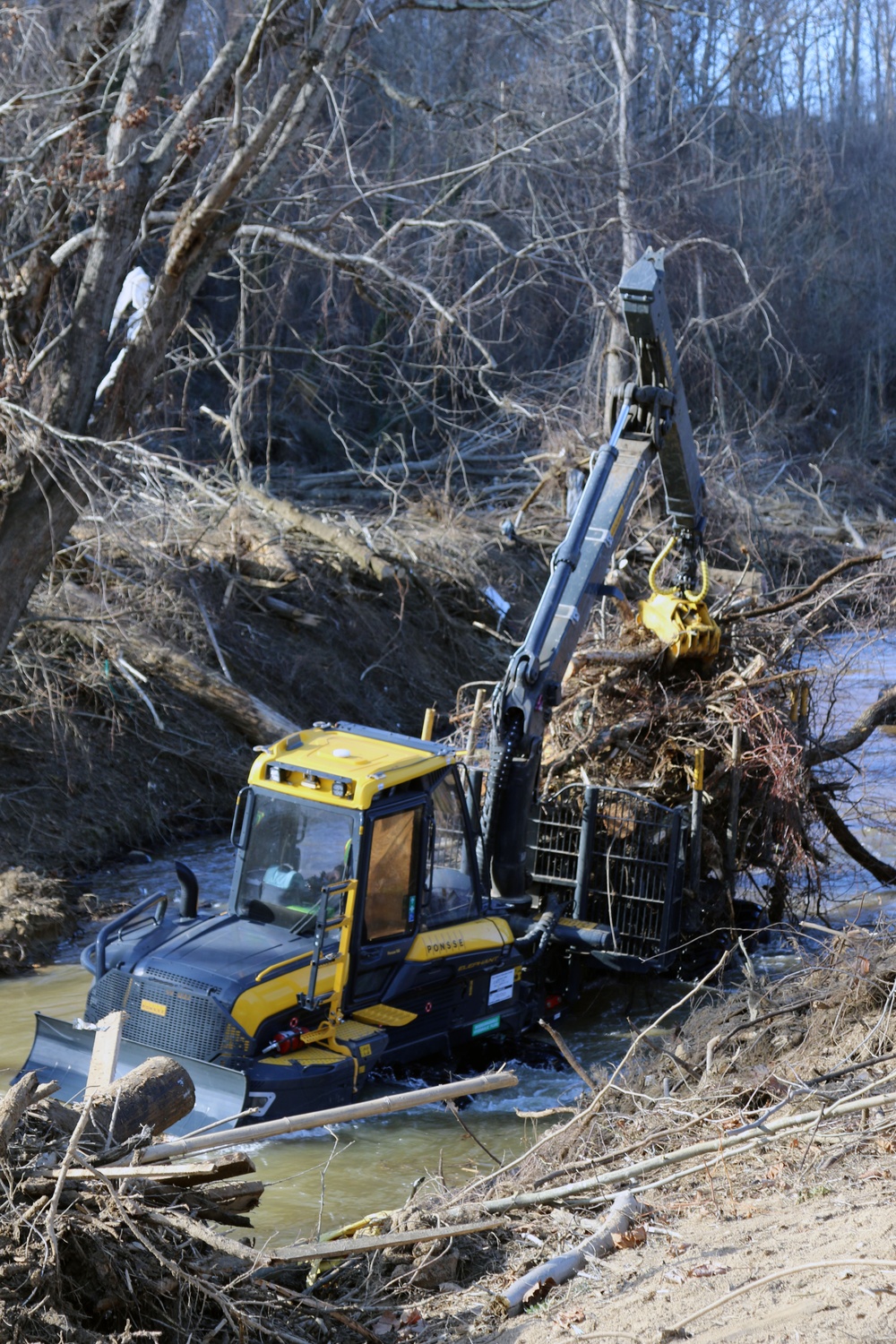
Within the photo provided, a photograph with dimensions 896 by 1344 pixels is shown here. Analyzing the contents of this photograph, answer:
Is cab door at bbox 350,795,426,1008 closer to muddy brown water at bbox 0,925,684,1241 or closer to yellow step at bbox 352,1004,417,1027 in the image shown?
yellow step at bbox 352,1004,417,1027

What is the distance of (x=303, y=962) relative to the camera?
24.3ft

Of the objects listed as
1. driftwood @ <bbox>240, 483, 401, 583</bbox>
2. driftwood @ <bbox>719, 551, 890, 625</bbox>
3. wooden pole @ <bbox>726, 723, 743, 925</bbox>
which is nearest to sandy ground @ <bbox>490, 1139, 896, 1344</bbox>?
wooden pole @ <bbox>726, 723, 743, 925</bbox>

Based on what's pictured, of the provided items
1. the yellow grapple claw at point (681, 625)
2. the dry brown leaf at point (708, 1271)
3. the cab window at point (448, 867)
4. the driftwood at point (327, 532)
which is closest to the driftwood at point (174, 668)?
the driftwood at point (327, 532)

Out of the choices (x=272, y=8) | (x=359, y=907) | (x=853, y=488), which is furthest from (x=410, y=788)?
(x=853, y=488)

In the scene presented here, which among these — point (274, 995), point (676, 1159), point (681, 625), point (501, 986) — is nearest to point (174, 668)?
point (681, 625)

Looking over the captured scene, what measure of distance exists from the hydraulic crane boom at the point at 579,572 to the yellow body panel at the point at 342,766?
0.96 meters

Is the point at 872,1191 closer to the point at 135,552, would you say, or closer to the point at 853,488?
the point at 135,552

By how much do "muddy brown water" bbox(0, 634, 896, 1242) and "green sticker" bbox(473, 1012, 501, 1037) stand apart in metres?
0.37

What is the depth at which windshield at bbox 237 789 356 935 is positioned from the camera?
7652 mm

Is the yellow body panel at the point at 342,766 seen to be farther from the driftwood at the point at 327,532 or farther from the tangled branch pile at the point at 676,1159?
the driftwood at the point at 327,532

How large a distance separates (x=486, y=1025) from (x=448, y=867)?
1.04m

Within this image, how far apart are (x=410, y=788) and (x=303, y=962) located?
119 centimetres

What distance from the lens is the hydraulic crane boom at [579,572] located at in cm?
901

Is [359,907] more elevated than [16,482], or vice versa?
[16,482]
